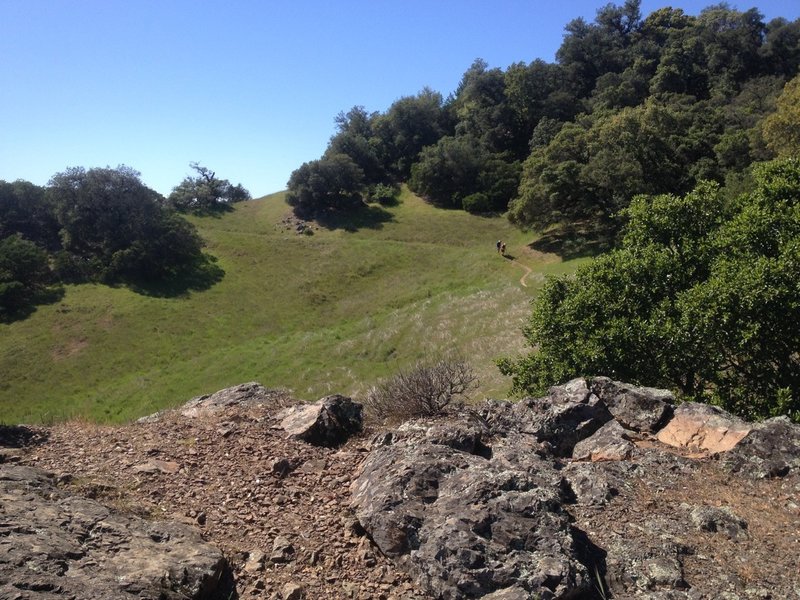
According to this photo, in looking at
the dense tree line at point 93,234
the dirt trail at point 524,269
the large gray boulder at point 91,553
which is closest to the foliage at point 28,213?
the dense tree line at point 93,234

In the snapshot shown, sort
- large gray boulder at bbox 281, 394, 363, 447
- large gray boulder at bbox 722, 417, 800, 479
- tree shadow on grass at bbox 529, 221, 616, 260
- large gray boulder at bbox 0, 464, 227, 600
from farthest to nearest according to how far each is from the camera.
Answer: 1. tree shadow on grass at bbox 529, 221, 616, 260
2. large gray boulder at bbox 281, 394, 363, 447
3. large gray boulder at bbox 722, 417, 800, 479
4. large gray boulder at bbox 0, 464, 227, 600

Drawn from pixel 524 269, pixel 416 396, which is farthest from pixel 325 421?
pixel 524 269

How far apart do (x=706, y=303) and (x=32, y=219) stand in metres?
62.1

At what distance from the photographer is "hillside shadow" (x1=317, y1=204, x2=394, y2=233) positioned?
64375 millimetres

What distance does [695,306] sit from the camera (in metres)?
11.7

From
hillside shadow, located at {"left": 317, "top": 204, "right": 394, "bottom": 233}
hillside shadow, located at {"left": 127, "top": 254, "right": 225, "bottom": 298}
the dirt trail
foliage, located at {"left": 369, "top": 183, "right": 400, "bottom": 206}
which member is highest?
foliage, located at {"left": 369, "top": 183, "right": 400, "bottom": 206}

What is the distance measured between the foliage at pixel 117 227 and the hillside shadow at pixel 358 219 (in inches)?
664

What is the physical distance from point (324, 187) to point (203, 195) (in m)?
15.5

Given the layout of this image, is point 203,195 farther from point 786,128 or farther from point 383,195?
point 786,128

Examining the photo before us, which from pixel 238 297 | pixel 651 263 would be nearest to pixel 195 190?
pixel 238 297

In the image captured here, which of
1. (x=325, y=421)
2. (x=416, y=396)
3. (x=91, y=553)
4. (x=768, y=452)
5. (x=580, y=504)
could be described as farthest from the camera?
(x=416, y=396)

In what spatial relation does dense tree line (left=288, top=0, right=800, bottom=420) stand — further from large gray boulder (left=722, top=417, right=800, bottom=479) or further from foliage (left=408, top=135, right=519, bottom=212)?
large gray boulder (left=722, top=417, right=800, bottom=479)

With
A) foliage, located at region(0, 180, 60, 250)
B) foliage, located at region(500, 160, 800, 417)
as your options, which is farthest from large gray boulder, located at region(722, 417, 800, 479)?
foliage, located at region(0, 180, 60, 250)

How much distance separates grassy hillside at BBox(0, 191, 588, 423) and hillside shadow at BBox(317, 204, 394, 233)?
0.94 m
